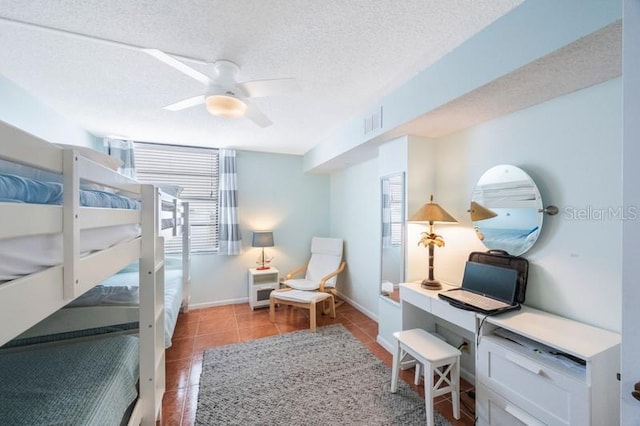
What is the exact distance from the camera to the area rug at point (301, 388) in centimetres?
169

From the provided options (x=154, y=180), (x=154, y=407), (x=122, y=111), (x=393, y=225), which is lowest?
(x=154, y=407)

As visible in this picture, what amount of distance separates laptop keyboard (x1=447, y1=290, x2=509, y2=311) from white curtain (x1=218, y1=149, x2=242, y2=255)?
2927mm

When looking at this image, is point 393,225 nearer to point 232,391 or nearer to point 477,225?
point 477,225

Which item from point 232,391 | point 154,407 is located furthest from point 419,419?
point 154,407

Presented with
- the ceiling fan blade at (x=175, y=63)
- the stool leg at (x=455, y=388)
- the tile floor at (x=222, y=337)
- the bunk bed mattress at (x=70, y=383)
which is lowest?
the tile floor at (x=222, y=337)

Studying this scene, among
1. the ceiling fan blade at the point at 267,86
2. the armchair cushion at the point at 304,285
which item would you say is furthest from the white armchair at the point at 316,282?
the ceiling fan blade at the point at 267,86

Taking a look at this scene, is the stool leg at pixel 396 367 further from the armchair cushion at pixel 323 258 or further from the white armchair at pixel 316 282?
the armchair cushion at pixel 323 258

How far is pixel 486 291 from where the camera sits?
1.77 meters

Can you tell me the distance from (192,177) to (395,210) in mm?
2963

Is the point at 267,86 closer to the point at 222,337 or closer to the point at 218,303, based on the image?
the point at 222,337

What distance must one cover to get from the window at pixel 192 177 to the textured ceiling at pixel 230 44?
1.14 metres

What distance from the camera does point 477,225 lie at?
1.98m

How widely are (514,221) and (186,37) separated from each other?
2377 millimetres

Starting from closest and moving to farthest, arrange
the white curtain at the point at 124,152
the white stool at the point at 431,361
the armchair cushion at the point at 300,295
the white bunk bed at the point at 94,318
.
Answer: the white bunk bed at the point at 94,318, the white stool at the point at 431,361, the armchair cushion at the point at 300,295, the white curtain at the point at 124,152
